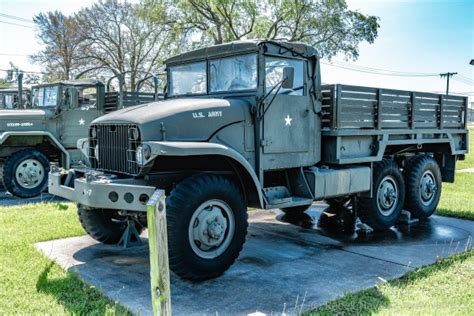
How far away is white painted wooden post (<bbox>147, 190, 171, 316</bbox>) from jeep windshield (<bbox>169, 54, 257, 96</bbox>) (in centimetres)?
295

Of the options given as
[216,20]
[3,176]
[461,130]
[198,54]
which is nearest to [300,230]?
[198,54]

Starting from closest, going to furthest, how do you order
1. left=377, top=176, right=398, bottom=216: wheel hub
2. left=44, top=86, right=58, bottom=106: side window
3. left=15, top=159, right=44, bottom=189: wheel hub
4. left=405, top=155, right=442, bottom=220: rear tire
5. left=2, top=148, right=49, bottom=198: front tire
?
left=377, top=176, right=398, bottom=216: wheel hub, left=405, top=155, right=442, bottom=220: rear tire, left=2, top=148, right=49, bottom=198: front tire, left=15, top=159, right=44, bottom=189: wheel hub, left=44, top=86, right=58, bottom=106: side window

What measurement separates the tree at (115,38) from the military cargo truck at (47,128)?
20.1 metres

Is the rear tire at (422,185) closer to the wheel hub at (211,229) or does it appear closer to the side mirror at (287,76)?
the side mirror at (287,76)

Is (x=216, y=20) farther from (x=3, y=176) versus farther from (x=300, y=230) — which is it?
(x=300, y=230)

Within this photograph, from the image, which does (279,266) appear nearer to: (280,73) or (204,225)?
(204,225)

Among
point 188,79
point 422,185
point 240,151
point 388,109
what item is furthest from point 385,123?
point 188,79

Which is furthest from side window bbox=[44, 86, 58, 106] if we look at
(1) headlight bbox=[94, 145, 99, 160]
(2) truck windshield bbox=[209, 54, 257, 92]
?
(2) truck windshield bbox=[209, 54, 257, 92]

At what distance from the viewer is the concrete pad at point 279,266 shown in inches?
166

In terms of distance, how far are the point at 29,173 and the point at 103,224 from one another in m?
4.57

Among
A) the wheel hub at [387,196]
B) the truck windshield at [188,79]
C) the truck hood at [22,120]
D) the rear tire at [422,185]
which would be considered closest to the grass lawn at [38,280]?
the truck windshield at [188,79]

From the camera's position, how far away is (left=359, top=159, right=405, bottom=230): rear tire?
6.96 meters

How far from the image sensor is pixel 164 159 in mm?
4805

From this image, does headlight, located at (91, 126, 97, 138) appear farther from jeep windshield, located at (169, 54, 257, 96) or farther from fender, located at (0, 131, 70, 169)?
fender, located at (0, 131, 70, 169)
